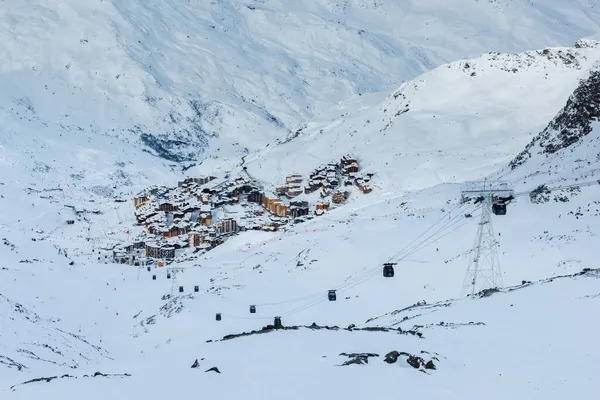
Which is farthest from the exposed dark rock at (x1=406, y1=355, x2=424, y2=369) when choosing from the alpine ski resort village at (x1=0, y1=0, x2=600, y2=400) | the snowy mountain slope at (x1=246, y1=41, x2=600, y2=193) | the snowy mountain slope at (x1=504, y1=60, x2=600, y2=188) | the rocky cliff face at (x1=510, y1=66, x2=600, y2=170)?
the snowy mountain slope at (x1=246, y1=41, x2=600, y2=193)

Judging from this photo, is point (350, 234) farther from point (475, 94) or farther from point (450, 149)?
point (475, 94)

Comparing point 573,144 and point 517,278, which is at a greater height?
point 573,144

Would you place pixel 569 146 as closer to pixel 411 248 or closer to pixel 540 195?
pixel 540 195

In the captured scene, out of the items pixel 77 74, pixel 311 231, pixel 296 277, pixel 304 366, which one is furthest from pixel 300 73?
pixel 304 366

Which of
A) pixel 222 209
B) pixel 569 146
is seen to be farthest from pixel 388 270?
pixel 222 209

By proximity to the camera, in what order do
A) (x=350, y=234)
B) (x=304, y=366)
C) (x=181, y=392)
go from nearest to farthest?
1. (x=181, y=392)
2. (x=304, y=366)
3. (x=350, y=234)

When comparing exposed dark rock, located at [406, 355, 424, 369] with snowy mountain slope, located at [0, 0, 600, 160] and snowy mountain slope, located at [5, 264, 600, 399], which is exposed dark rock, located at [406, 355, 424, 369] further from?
snowy mountain slope, located at [0, 0, 600, 160]
